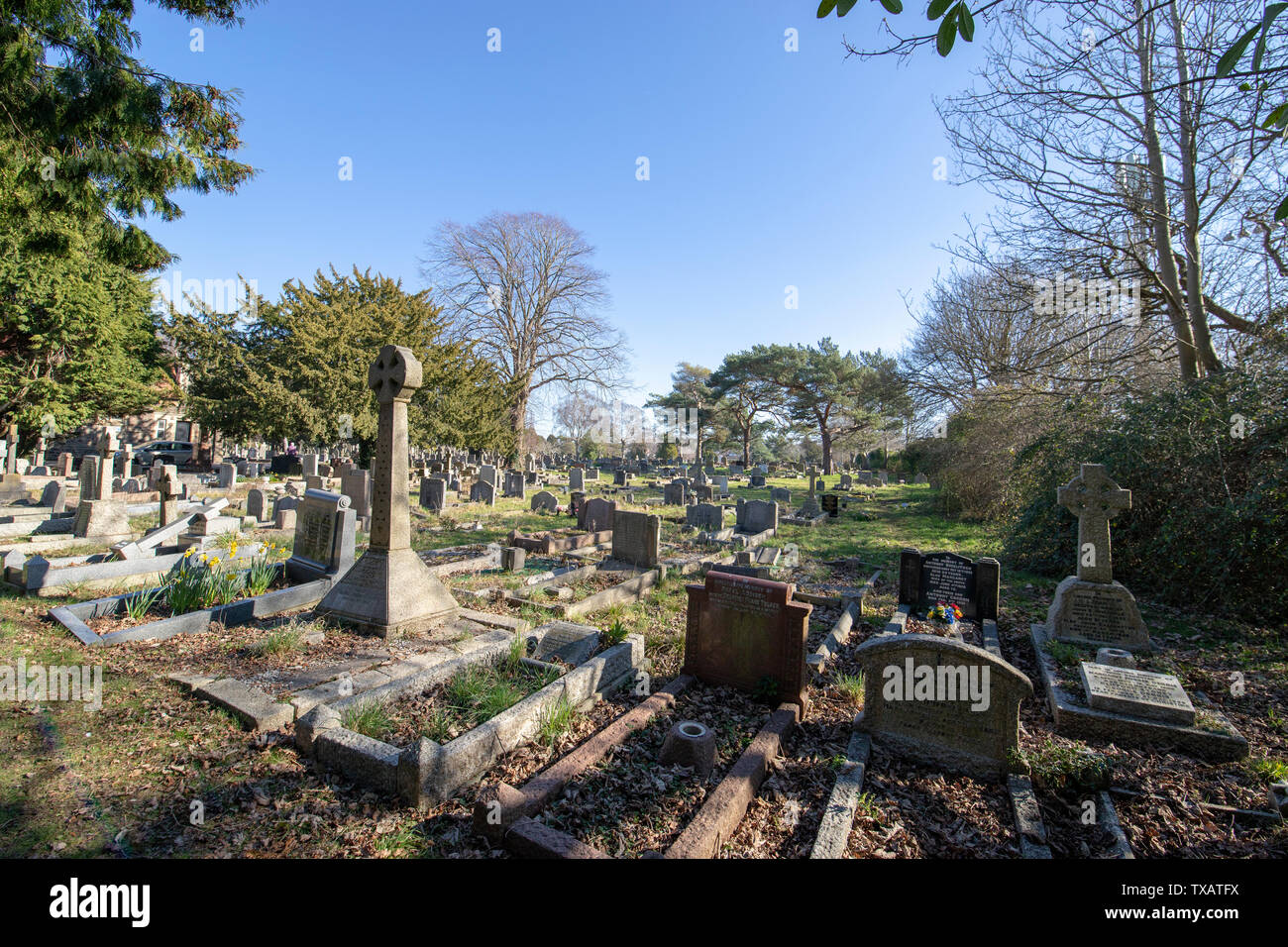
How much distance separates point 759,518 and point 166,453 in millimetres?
29583

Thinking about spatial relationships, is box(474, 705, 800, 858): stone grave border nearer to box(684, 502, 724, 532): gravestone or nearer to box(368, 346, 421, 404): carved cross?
box(368, 346, 421, 404): carved cross

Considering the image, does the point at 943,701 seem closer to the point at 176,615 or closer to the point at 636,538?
the point at 636,538

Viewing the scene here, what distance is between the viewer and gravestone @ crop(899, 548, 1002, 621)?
7.21 meters

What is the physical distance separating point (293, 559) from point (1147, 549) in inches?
480

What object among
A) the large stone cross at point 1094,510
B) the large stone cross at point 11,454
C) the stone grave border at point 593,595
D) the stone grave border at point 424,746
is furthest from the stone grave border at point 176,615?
the large stone cross at point 11,454

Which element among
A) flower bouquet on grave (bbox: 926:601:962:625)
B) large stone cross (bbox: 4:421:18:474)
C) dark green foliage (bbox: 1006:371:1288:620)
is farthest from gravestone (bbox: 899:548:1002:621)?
large stone cross (bbox: 4:421:18:474)

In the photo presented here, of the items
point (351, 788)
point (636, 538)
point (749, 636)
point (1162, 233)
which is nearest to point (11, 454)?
point (636, 538)

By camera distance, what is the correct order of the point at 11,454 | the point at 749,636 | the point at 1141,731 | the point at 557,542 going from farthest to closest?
the point at 11,454 → the point at 557,542 → the point at 749,636 → the point at 1141,731

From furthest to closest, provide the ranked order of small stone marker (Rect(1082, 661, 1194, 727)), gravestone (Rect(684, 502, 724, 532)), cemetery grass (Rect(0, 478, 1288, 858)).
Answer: gravestone (Rect(684, 502, 724, 532)) < small stone marker (Rect(1082, 661, 1194, 727)) < cemetery grass (Rect(0, 478, 1288, 858))

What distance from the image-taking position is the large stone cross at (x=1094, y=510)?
628cm

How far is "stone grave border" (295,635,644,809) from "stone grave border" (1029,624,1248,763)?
388cm

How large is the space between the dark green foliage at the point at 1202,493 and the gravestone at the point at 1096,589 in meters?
2.09

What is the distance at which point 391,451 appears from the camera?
6070 millimetres
